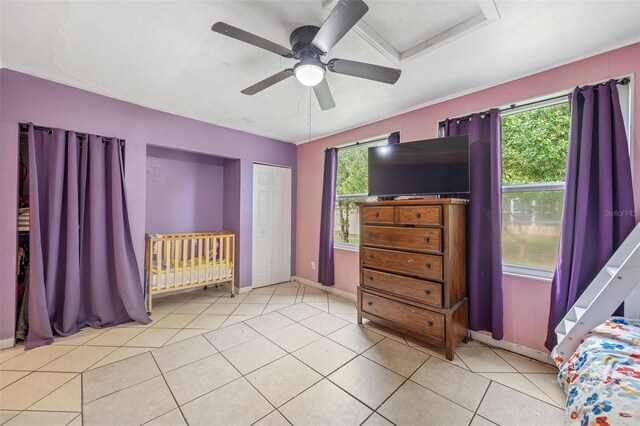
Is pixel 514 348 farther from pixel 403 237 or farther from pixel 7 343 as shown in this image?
pixel 7 343

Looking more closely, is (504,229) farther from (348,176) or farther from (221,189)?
(221,189)

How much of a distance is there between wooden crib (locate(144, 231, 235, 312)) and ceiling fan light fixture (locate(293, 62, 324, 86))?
2.52 m

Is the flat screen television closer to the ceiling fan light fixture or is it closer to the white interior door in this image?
the ceiling fan light fixture

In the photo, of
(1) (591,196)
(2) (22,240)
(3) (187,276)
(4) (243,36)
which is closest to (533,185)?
(1) (591,196)

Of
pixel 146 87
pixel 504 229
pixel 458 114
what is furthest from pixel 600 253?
pixel 146 87

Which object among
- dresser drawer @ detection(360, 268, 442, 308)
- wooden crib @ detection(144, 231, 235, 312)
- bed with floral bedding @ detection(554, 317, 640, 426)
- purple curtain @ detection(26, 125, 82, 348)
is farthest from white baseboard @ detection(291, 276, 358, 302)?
purple curtain @ detection(26, 125, 82, 348)

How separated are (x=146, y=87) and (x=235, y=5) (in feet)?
5.06

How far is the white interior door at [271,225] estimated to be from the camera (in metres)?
3.94

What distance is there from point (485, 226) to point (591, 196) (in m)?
0.70

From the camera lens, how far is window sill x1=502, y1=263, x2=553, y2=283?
6.87 ft

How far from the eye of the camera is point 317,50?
59.9 inches

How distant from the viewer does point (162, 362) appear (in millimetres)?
1981

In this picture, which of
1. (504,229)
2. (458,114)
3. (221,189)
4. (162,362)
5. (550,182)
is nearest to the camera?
(162,362)

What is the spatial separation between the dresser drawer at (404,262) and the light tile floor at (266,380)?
0.67 meters
